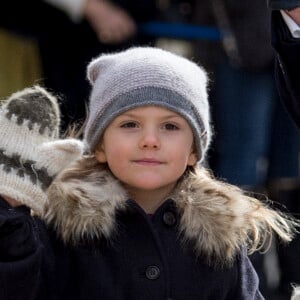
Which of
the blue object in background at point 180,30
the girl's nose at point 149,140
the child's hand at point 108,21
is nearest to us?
the girl's nose at point 149,140

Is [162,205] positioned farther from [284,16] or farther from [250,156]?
[250,156]

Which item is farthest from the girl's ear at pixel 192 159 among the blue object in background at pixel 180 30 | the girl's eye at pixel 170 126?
the blue object in background at pixel 180 30

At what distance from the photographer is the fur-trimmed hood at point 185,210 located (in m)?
3.12

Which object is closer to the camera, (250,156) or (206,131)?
(206,131)

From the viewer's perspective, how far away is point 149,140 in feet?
10.1

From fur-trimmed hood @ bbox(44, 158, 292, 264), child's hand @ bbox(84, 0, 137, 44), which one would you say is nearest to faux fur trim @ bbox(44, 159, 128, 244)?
fur-trimmed hood @ bbox(44, 158, 292, 264)

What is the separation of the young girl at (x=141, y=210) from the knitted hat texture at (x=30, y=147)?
0.05 meters

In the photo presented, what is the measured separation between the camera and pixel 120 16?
4836 millimetres

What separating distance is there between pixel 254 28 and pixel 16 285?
7.04 feet

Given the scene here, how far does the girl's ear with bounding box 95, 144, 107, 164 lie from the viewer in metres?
3.23

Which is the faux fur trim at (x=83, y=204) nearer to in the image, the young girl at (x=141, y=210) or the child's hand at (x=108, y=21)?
the young girl at (x=141, y=210)

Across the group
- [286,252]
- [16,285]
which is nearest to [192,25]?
[286,252]

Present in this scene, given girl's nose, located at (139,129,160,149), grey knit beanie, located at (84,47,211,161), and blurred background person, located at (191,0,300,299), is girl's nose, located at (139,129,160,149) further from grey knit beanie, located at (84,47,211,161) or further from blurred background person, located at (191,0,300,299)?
blurred background person, located at (191,0,300,299)

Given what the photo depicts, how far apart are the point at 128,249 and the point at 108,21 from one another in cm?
185
